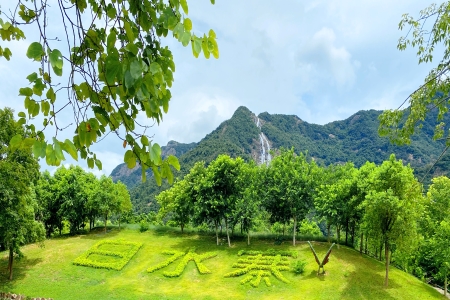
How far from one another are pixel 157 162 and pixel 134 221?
41.8m

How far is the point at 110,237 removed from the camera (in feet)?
97.1

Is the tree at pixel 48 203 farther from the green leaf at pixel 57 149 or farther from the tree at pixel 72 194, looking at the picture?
the green leaf at pixel 57 149

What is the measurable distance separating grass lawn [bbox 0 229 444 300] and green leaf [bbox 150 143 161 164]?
61.2 ft

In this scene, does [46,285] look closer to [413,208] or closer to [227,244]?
[227,244]

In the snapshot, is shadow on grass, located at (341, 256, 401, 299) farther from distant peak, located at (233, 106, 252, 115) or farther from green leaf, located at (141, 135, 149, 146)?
distant peak, located at (233, 106, 252, 115)

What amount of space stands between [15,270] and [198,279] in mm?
12626

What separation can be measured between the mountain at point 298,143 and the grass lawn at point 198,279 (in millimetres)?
54629

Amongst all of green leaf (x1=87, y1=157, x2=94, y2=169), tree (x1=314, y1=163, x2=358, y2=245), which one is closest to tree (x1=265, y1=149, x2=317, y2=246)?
tree (x1=314, y1=163, x2=358, y2=245)

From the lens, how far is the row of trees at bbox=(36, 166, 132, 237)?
3028 centimetres

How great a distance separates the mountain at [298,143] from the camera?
95.6 m

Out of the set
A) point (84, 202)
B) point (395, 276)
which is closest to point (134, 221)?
point (84, 202)

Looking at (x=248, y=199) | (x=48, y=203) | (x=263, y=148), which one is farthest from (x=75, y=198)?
(x=263, y=148)

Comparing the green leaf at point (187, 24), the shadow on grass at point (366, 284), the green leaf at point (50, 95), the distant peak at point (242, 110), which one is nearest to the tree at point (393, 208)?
the shadow on grass at point (366, 284)

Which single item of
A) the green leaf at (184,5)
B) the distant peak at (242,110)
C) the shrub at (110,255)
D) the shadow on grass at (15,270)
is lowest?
the shadow on grass at (15,270)
